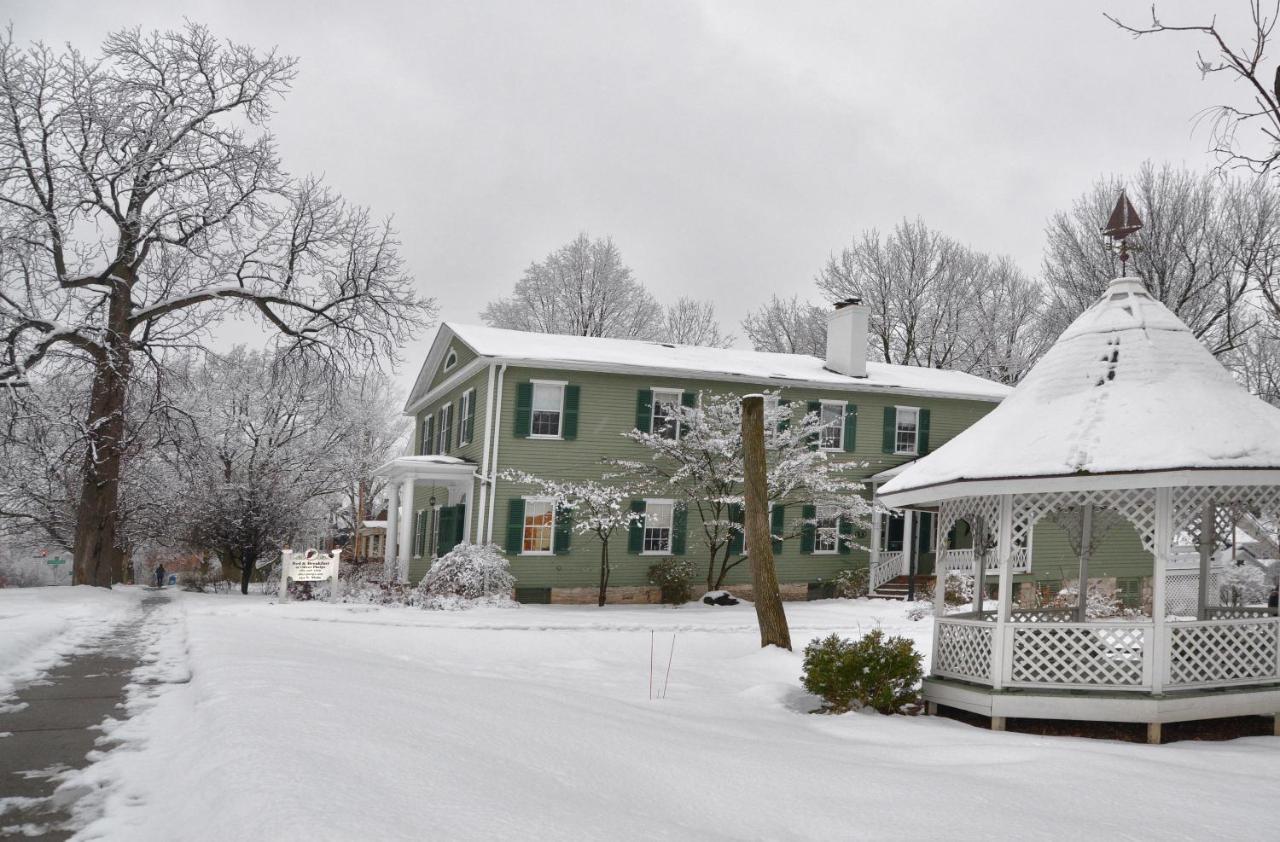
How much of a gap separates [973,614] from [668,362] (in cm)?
1398

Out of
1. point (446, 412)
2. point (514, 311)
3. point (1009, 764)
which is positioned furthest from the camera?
point (514, 311)

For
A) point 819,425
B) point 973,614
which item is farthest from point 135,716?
point 819,425

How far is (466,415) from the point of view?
25.8 metres

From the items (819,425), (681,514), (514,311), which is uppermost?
(514,311)

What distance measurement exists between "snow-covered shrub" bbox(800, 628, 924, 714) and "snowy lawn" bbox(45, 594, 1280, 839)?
278mm

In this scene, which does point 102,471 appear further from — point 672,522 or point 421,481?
point 672,522

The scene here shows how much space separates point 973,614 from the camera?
12438 mm

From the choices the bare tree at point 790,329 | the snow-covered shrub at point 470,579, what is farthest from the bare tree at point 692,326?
Answer: the snow-covered shrub at point 470,579

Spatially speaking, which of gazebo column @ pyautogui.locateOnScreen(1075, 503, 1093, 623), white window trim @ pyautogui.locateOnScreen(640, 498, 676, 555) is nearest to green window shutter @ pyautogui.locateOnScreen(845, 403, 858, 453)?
white window trim @ pyautogui.locateOnScreen(640, 498, 676, 555)

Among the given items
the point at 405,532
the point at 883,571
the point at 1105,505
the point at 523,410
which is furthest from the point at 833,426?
the point at 1105,505

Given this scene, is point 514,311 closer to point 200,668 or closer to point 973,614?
point 973,614

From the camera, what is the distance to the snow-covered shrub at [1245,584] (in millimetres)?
23406

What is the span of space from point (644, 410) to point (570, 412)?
2042 millimetres

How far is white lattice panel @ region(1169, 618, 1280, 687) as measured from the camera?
387 inches
